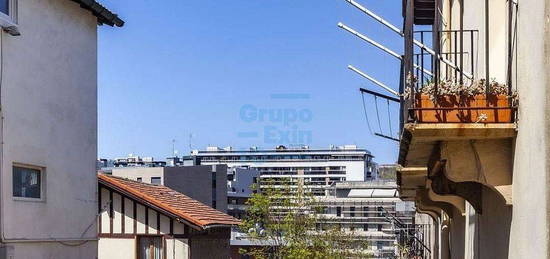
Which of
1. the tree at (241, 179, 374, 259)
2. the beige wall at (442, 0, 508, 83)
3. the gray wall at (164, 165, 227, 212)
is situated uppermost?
the beige wall at (442, 0, 508, 83)

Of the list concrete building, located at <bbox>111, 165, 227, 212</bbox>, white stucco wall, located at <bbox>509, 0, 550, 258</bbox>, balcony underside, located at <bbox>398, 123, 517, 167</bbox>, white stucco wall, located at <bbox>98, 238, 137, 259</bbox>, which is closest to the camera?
white stucco wall, located at <bbox>509, 0, 550, 258</bbox>

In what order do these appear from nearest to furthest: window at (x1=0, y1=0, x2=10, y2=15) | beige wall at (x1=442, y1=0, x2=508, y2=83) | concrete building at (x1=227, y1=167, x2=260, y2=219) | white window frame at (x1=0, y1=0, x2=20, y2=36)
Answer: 1. beige wall at (x1=442, y1=0, x2=508, y2=83)
2. white window frame at (x1=0, y1=0, x2=20, y2=36)
3. window at (x1=0, y1=0, x2=10, y2=15)
4. concrete building at (x1=227, y1=167, x2=260, y2=219)

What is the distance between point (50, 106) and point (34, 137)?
683 millimetres

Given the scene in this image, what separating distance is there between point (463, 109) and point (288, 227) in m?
22.6

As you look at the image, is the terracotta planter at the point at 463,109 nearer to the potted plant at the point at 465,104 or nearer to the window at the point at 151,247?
the potted plant at the point at 465,104

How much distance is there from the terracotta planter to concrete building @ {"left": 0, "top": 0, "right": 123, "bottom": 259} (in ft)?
22.8

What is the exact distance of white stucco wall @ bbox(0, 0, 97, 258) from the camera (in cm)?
1088

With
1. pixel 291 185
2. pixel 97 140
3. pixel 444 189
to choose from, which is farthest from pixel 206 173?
pixel 444 189

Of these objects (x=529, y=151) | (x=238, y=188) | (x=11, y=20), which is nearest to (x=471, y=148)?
(x=529, y=151)

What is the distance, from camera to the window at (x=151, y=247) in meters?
20.4

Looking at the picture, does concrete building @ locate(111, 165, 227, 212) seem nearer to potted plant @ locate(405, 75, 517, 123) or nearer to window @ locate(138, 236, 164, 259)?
window @ locate(138, 236, 164, 259)

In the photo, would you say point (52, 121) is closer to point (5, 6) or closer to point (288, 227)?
point (5, 6)

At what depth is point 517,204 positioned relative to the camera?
205 inches

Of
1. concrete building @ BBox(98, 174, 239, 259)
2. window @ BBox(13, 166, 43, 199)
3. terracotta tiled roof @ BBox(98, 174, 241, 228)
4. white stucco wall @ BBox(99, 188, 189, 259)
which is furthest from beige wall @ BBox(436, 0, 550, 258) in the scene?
white stucco wall @ BBox(99, 188, 189, 259)
